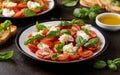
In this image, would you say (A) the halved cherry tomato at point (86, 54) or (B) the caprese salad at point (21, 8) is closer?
(A) the halved cherry tomato at point (86, 54)

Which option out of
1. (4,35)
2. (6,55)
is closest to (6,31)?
(4,35)

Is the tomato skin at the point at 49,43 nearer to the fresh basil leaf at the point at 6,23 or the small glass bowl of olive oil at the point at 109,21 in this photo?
the fresh basil leaf at the point at 6,23

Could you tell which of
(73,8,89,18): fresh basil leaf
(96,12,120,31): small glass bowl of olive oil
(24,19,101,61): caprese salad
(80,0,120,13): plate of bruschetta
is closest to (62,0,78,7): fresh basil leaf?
(80,0,120,13): plate of bruschetta

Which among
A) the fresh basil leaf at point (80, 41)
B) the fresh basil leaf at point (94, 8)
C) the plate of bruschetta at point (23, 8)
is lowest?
the fresh basil leaf at point (94, 8)

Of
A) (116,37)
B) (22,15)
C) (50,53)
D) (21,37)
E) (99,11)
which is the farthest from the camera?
(99,11)

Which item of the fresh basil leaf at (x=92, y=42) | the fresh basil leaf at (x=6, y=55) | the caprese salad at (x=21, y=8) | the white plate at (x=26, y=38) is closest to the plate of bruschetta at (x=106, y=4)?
the caprese salad at (x=21, y=8)

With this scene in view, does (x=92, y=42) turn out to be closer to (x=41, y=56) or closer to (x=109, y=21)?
(x=41, y=56)

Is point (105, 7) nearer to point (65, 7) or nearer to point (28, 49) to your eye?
point (65, 7)

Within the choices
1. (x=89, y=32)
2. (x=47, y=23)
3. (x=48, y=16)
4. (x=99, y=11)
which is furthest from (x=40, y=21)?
(x=99, y=11)
